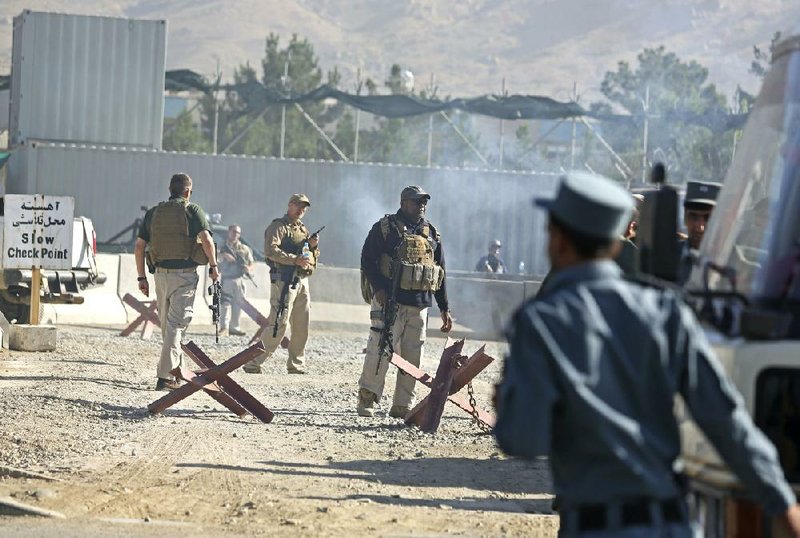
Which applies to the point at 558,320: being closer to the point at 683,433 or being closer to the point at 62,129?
the point at 683,433

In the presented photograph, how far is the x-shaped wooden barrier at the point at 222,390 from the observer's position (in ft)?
37.8

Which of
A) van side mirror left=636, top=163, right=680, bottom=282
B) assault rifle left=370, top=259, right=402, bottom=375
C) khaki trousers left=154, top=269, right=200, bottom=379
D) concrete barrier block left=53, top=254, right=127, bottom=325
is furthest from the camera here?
concrete barrier block left=53, top=254, right=127, bottom=325

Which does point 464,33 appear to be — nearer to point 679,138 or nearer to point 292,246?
point 679,138

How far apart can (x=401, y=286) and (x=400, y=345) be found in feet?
1.95

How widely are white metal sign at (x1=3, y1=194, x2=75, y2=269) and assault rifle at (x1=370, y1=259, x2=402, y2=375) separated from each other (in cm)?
509

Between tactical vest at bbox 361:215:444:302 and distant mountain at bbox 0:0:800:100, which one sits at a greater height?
distant mountain at bbox 0:0:800:100

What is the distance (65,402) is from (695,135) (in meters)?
25.7

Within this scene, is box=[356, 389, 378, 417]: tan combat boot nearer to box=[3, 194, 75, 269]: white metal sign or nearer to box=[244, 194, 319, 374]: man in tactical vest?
box=[244, 194, 319, 374]: man in tactical vest

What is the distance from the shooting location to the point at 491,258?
2780 centimetres

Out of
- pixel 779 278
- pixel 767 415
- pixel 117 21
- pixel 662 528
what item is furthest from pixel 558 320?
pixel 117 21

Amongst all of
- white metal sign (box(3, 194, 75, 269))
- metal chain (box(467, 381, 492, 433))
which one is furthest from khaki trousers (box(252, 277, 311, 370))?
metal chain (box(467, 381, 492, 433))

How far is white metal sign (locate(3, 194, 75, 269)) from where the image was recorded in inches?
624

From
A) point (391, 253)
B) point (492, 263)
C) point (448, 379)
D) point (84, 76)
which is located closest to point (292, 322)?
point (391, 253)

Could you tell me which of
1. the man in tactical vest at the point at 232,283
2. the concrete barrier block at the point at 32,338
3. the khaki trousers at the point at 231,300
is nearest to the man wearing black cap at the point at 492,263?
the man in tactical vest at the point at 232,283
